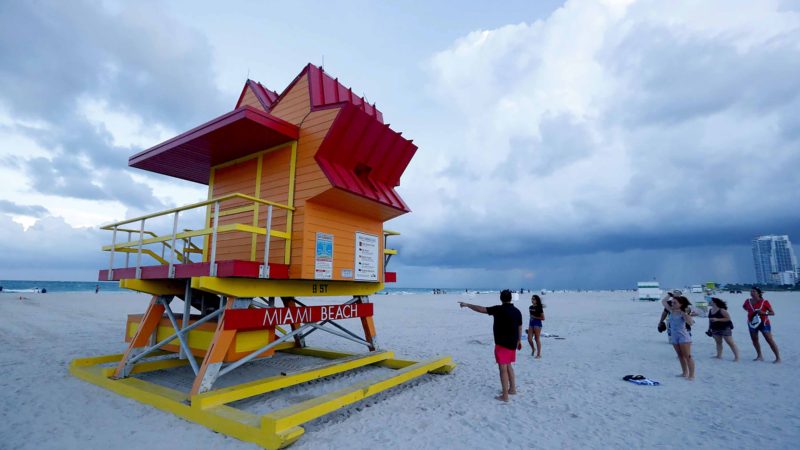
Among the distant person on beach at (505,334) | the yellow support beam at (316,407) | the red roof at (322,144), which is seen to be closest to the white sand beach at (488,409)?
the yellow support beam at (316,407)

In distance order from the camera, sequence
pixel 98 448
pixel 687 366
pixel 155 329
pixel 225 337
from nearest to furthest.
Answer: pixel 98 448, pixel 225 337, pixel 155 329, pixel 687 366

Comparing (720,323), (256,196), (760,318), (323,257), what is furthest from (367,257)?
(760,318)

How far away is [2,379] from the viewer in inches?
345

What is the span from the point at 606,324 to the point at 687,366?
1360 centimetres

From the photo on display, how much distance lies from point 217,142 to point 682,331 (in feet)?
38.6

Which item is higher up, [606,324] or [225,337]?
[225,337]

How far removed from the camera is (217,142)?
8.52m

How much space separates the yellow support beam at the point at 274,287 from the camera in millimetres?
6750

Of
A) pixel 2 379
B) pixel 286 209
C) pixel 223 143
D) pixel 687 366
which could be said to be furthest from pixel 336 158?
pixel 687 366

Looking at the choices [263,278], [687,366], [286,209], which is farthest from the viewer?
[687,366]

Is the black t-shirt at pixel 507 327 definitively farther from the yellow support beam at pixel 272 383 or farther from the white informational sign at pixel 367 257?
the yellow support beam at pixel 272 383

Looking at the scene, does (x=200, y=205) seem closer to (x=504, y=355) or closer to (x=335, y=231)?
(x=335, y=231)

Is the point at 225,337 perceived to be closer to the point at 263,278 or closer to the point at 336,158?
the point at 263,278

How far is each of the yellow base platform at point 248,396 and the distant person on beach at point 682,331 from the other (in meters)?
5.72
